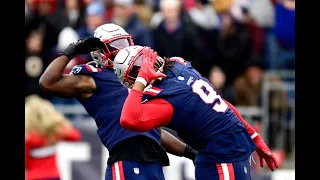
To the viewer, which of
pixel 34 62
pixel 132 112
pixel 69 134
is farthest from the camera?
pixel 34 62

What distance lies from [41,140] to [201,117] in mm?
4357

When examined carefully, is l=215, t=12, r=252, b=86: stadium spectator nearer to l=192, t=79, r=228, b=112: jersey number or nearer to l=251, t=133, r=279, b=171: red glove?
l=251, t=133, r=279, b=171: red glove

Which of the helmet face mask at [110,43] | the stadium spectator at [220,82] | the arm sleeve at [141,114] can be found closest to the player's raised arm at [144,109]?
the arm sleeve at [141,114]

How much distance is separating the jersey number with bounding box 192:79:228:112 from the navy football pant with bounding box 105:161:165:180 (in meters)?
0.99

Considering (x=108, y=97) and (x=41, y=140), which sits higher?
(x=108, y=97)

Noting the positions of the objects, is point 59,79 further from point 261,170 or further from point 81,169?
point 261,170

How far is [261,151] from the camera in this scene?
25.9ft

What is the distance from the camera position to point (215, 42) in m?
14.7

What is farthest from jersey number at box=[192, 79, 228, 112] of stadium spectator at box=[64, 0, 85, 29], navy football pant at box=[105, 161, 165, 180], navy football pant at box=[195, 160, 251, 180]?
stadium spectator at box=[64, 0, 85, 29]

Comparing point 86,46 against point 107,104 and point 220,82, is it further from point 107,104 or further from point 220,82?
point 220,82

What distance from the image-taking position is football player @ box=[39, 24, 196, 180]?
8.02m

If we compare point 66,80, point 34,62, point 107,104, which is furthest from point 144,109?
point 34,62

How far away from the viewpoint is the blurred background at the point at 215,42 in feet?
45.9
